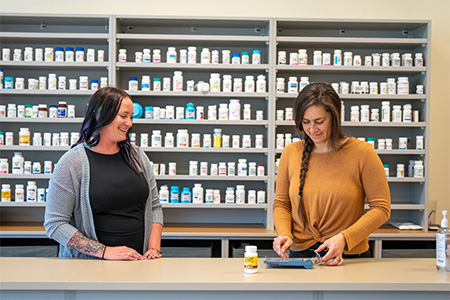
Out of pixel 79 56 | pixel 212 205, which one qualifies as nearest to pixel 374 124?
pixel 212 205

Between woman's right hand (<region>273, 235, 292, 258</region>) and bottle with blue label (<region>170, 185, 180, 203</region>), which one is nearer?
woman's right hand (<region>273, 235, 292, 258</region>)

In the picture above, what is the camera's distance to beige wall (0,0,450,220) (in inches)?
156

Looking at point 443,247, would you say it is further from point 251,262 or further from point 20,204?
point 20,204

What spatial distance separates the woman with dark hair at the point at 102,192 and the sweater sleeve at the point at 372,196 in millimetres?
910

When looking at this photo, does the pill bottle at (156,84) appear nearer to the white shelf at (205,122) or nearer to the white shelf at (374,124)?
the white shelf at (205,122)

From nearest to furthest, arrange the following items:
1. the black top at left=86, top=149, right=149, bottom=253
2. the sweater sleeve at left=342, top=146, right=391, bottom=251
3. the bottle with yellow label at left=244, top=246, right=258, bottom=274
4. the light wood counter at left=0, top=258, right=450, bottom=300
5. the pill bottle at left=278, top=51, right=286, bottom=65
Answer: the light wood counter at left=0, top=258, right=450, bottom=300
the bottle with yellow label at left=244, top=246, right=258, bottom=274
the sweater sleeve at left=342, top=146, right=391, bottom=251
the black top at left=86, top=149, right=149, bottom=253
the pill bottle at left=278, top=51, right=286, bottom=65

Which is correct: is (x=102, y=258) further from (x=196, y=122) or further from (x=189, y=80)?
(x=189, y=80)

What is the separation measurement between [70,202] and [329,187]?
112 cm

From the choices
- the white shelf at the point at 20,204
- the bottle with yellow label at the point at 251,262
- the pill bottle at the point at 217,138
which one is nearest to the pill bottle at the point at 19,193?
the white shelf at the point at 20,204

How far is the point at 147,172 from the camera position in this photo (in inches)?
83.9

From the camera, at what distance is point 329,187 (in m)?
1.90

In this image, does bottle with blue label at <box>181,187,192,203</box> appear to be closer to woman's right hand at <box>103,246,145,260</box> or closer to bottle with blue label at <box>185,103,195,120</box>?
bottle with blue label at <box>185,103,195,120</box>

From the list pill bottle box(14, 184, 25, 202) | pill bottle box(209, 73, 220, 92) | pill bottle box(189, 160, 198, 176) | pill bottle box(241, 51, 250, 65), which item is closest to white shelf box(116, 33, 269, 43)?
pill bottle box(241, 51, 250, 65)
